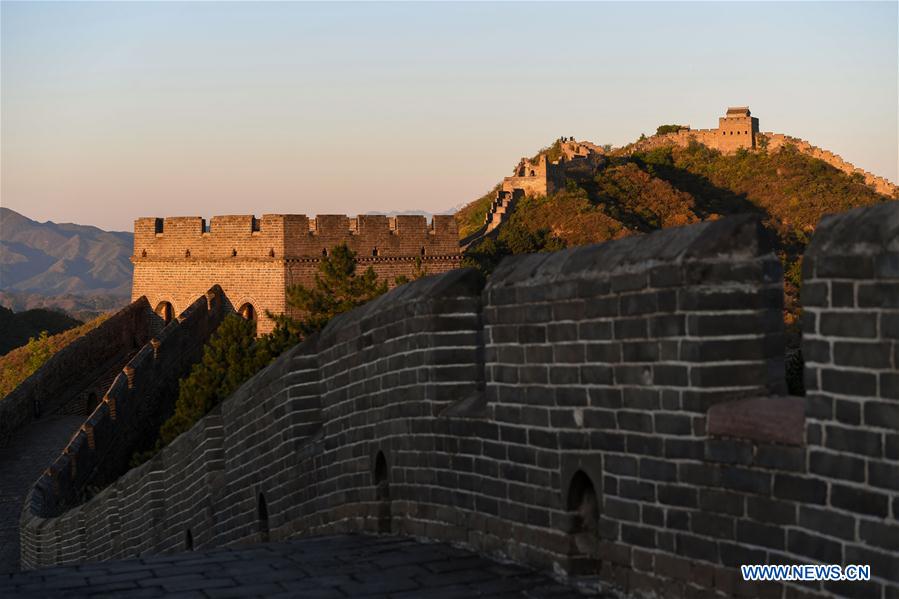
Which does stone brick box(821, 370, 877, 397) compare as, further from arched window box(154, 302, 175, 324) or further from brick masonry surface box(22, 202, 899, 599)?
arched window box(154, 302, 175, 324)

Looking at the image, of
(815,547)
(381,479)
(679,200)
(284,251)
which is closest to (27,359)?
(284,251)

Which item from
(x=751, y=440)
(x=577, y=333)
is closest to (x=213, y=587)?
(x=577, y=333)

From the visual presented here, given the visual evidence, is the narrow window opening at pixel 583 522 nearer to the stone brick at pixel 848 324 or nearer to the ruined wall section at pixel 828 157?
the stone brick at pixel 848 324

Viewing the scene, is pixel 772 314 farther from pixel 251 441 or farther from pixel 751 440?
pixel 251 441

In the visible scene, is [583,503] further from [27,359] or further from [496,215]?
[496,215]

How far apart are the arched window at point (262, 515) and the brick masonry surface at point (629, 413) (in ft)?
2.49

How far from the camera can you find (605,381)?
6.50m

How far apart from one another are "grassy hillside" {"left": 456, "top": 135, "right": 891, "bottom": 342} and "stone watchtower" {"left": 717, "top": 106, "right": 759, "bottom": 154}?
1.35 metres

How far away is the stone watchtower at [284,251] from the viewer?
3744 cm

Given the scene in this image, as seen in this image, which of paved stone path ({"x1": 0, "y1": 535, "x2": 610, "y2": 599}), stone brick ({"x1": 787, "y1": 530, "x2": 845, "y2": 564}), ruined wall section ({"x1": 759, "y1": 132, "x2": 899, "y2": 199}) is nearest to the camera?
stone brick ({"x1": 787, "y1": 530, "x2": 845, "y2": 564})

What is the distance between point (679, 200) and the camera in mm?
92938

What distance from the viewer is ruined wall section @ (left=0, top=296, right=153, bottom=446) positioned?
30.4m

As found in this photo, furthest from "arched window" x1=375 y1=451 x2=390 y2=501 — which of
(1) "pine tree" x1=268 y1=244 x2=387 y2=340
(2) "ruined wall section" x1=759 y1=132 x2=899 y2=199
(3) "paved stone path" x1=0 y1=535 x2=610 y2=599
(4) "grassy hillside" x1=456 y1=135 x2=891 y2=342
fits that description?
(2) "ruined wall section" x1=759 y1=132 x2=899 y2=199

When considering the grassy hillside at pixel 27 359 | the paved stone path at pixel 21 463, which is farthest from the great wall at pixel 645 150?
the paved stone path at pixel 21 463
